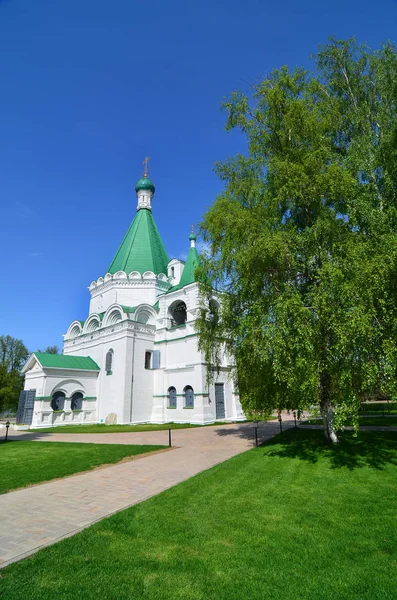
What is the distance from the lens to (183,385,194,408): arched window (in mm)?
26594

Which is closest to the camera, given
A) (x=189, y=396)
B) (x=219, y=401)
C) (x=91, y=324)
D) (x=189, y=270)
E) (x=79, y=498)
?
(x=79, y=498)

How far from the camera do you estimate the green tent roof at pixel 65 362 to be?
1108 inches

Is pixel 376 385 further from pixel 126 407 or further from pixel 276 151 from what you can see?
pixel 126 407

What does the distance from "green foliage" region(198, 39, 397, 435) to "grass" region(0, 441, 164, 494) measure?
516 centimetres

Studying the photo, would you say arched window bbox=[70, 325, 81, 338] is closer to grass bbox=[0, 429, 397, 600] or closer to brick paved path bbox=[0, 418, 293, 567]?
brick paved path bbox=[0, 418, 293, 567]

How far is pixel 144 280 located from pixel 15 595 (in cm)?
3023

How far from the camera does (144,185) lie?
130 feet

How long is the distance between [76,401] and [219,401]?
41.3 feet

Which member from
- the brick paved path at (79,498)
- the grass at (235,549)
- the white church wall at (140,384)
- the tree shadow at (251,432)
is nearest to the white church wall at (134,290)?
the white church wall at (140,384)

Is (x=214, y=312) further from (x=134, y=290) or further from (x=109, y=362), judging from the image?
(x=134, y=290)

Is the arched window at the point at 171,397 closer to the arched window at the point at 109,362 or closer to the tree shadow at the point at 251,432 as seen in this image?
the arched window at the point at 109,362

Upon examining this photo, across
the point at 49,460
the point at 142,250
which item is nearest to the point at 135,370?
the point at 142,250

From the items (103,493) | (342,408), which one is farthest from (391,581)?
(103,493)

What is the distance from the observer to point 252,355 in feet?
38.1
